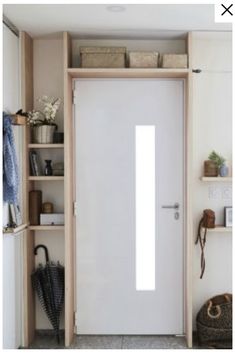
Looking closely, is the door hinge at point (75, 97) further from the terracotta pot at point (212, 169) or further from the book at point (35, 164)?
the terracotta pot at point (212, 169)

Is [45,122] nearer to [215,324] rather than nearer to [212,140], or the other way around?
[212,140]

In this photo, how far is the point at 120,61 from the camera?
350 centimetres

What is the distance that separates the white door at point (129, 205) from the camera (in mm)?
3678

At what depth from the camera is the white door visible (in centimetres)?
368

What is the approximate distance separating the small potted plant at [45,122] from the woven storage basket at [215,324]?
1.86 metres

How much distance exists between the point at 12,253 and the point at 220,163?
177 centimetres

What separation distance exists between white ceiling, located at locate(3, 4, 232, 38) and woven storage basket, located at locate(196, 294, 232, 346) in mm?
2179

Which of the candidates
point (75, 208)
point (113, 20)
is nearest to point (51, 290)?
point (75, 208)

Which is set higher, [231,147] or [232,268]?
[231,147]

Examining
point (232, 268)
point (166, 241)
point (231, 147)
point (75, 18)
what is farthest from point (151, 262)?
point (75, 18)

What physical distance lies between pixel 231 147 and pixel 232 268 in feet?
3.27

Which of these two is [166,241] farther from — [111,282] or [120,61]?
[120,61]

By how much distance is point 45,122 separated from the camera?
3.62m

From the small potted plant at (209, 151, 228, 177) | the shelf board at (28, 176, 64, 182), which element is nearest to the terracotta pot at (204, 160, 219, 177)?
the small potted plant at (209, 151, 228, 177)
